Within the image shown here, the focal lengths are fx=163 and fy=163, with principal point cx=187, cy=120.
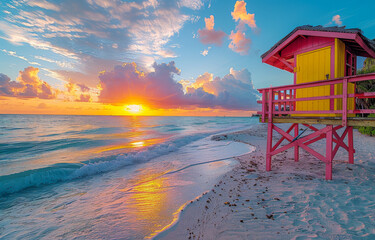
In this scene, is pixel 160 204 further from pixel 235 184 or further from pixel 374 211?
pixel 374 211

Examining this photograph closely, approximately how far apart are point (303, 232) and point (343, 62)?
7.33m

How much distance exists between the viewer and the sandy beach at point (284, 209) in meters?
3.61

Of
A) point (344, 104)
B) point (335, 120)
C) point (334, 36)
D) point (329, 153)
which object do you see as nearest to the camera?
point (344, 104)

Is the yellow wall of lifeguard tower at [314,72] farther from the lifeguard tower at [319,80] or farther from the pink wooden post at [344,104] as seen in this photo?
the pink wooden post at [344,104]

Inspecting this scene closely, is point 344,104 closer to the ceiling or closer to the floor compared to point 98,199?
closer to the ceiling

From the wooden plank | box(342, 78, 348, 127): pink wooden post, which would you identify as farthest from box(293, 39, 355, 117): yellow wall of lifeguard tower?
box(342, 78, 348, 127): pink wooden post

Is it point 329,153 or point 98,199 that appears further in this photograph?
point 98,199

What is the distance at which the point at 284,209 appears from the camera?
4.42 metres

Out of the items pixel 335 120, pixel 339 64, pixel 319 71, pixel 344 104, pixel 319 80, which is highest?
pixel 339 64

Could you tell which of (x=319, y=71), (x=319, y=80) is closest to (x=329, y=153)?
(x=319, y=80)

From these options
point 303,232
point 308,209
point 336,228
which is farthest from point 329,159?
point 303,232

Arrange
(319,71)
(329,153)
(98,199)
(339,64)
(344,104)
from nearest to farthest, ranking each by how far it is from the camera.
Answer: (344,104) < (329,153) < (98,199) < (339,64) < (319,71)

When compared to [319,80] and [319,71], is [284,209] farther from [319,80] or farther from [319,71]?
[319,71]

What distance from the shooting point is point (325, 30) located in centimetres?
659
